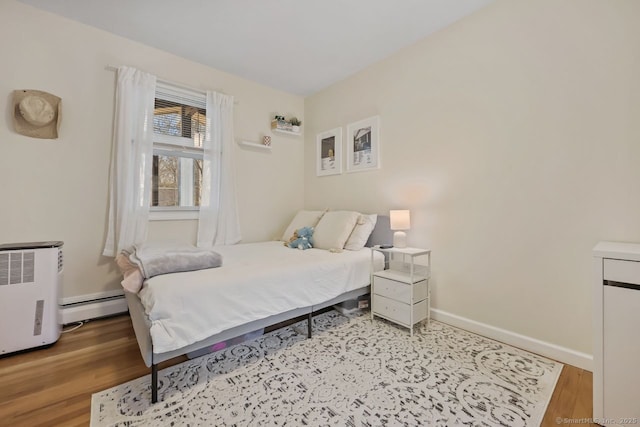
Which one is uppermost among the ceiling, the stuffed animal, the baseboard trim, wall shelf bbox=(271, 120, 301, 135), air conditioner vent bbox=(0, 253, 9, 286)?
the ceiling

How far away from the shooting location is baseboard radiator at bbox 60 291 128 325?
2331 millimetres

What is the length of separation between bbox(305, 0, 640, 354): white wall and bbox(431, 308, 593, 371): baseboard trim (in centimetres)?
4

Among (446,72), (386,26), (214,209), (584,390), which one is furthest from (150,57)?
(584,390)

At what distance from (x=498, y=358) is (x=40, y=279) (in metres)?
3.29

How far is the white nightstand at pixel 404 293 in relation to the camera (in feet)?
7.04

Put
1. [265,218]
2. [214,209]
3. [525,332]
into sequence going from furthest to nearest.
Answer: [265,218]
[214,209]
[525,332]

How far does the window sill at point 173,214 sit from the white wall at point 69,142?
7cm

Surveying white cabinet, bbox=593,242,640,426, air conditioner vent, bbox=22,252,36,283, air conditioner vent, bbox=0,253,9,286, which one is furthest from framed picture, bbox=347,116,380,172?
air conditioner vent, bbox=0,253,9,286

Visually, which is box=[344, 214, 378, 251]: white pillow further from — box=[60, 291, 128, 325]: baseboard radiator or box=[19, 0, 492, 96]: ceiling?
box=[60, 291, 128, 325]: baseboard radiator

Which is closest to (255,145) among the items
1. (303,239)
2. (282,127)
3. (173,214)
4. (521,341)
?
(282,127)

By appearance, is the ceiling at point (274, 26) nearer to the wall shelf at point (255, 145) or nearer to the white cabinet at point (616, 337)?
the wall shelf at point (255, 145)

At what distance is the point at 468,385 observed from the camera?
1525 mm

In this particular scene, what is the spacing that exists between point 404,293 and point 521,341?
86 cm

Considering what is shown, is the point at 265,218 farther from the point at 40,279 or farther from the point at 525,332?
the point at 525,332
